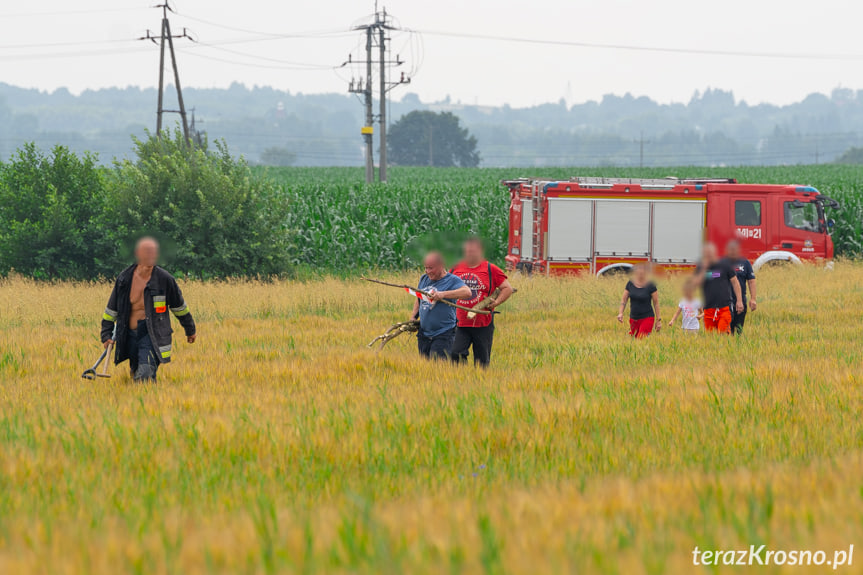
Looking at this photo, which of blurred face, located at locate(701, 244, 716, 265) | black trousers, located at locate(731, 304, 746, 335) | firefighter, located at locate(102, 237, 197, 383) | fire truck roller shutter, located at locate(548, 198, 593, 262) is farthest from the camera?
fire truck roller shutter, located at locate(548, 198, 593, 262)

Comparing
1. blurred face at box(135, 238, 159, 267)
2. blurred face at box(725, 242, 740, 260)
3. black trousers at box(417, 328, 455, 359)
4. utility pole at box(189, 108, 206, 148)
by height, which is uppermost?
utility pole at box(189, 108, 206, 148)

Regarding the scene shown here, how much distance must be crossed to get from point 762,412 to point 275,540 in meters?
5.21

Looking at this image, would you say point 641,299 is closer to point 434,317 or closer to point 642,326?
point 642,326

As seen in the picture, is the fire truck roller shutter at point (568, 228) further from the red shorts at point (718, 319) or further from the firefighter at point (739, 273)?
the red shorts at point (718, 319)

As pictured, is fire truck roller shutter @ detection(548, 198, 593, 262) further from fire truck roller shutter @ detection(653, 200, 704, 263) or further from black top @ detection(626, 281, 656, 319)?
black top @ detection(626, 281, 656, 319)

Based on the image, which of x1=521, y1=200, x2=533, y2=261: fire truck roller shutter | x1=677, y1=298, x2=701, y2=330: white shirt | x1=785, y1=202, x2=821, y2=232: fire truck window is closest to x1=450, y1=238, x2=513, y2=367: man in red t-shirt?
x1=677, y1=298, x2=701, y2=330: white shirt

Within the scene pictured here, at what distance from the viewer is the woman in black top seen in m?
13.0

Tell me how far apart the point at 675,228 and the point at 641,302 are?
376 inches

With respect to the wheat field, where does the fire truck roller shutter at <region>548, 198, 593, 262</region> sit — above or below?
above

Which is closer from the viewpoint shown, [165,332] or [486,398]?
[486,398]

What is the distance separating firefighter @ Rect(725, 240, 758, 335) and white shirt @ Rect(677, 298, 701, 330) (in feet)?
1.74

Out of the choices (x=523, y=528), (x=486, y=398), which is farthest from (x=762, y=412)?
(x=523, y=528)

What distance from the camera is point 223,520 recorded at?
4.53m

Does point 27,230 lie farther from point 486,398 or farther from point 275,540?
point 275,540
